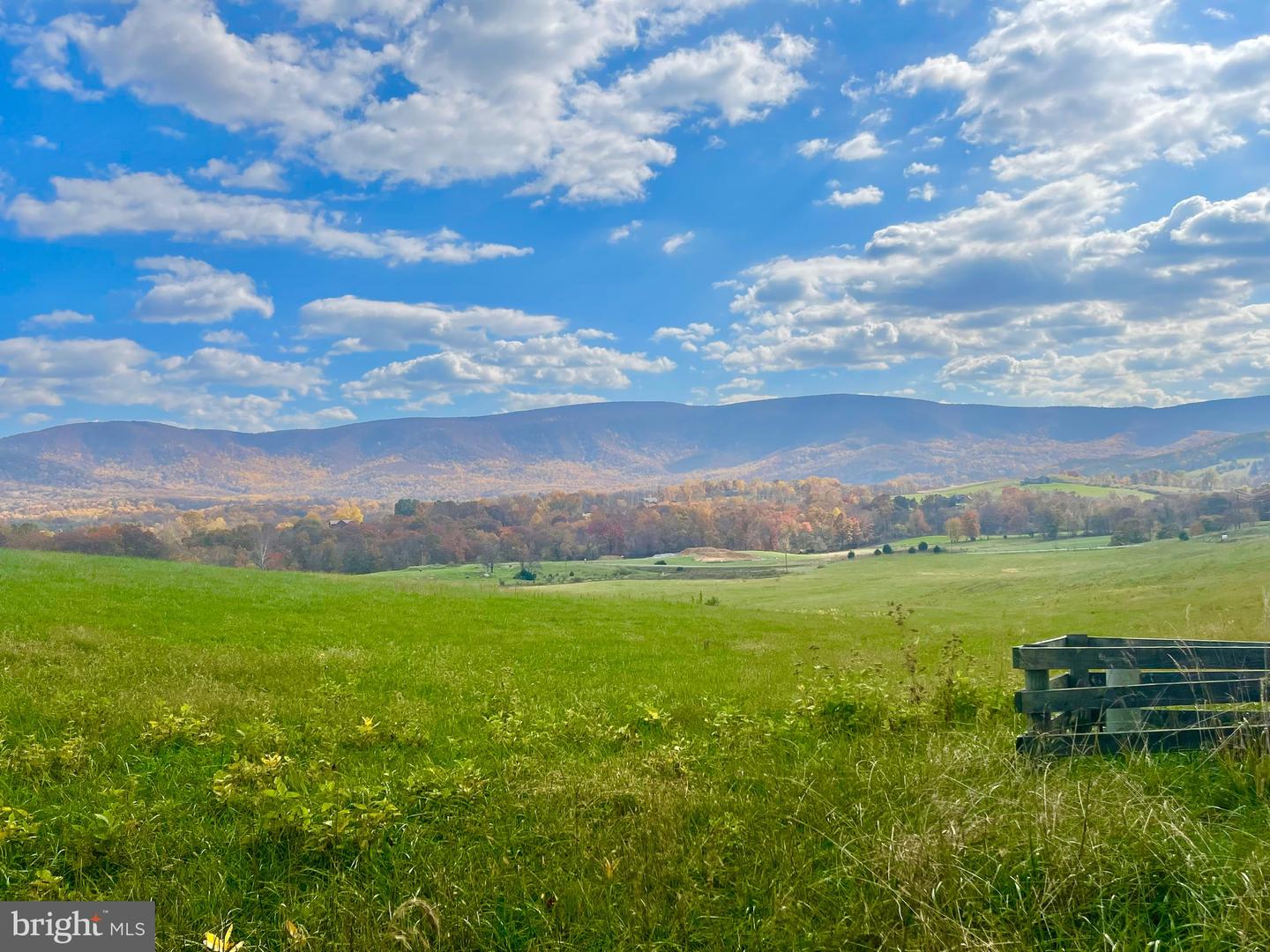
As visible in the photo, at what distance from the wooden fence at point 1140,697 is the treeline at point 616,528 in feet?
328

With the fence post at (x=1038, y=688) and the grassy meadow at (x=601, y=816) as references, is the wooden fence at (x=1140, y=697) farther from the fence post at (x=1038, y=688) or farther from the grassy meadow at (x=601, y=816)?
the grassy meadow at (x=601, y=816)

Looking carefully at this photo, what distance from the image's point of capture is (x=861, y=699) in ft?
29.2

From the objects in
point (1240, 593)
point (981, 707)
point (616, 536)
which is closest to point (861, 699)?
point (981, 707)

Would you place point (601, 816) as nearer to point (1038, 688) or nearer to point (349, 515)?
point (1038, 688)

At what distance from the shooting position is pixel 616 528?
14462cm

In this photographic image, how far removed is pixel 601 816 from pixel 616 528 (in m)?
139

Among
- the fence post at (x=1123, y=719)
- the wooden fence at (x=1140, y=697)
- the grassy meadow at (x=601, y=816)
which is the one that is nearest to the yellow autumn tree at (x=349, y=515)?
the grassy meadow at (x=601, y=816)

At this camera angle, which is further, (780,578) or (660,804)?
(780,578)

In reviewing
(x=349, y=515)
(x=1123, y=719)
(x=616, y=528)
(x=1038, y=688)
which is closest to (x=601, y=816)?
(x=1038, y=688)

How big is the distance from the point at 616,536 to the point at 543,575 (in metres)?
44.0

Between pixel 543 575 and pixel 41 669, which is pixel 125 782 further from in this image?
pixel 543 575

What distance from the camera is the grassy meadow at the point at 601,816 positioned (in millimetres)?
4625

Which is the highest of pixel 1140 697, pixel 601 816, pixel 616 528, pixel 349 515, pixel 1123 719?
pixel 349 515

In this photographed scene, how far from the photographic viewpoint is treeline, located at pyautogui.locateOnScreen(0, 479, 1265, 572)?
103438mm
